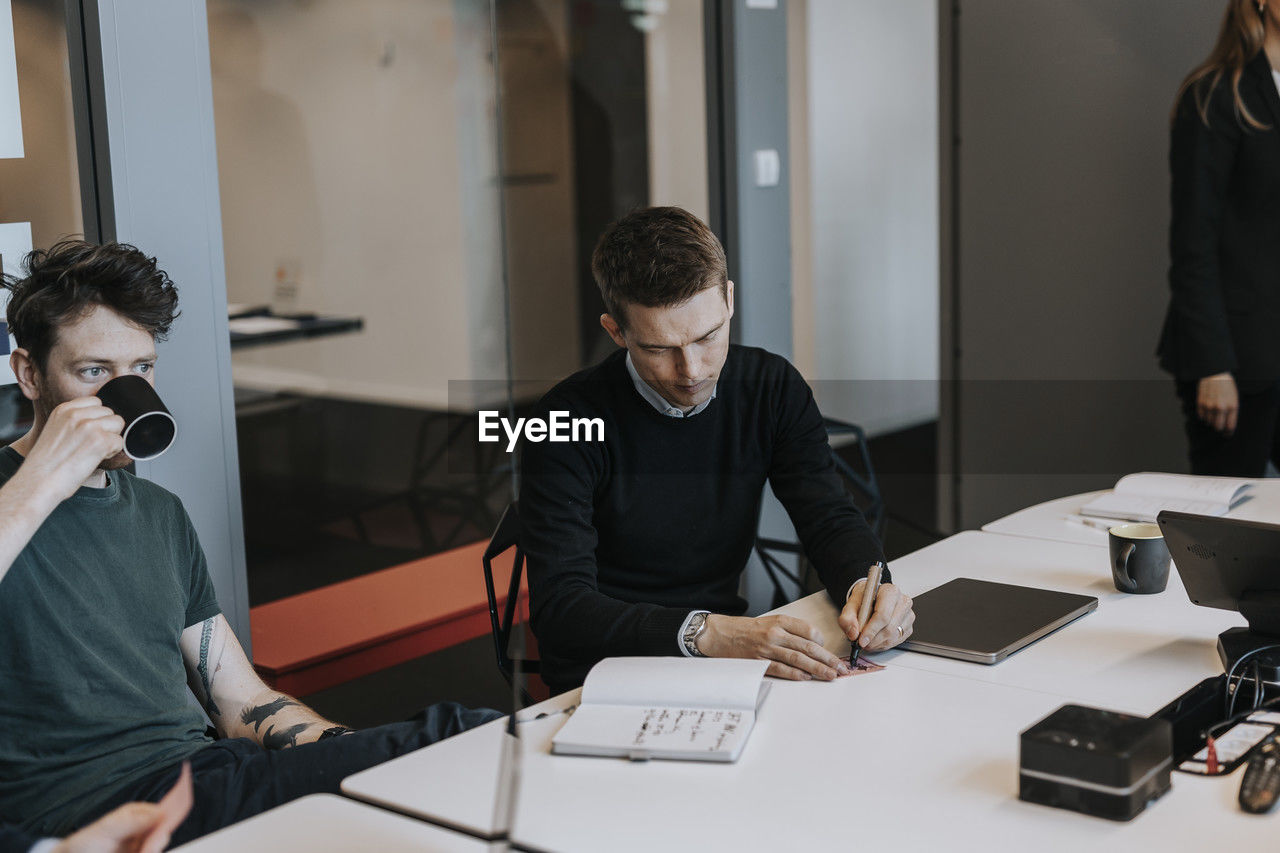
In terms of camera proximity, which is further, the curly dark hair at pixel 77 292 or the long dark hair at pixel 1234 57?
the long dark hair at pixel 1234 57

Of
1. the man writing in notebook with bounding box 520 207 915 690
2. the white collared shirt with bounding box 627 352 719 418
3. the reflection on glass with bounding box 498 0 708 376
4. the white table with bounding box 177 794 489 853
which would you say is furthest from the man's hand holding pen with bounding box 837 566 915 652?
the reflection on glass with bounding box 498 0 708 376

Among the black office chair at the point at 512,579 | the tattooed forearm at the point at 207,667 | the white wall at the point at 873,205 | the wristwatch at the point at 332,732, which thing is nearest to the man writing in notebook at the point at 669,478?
the black office chair at the point at 512,579

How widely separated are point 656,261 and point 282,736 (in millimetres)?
902

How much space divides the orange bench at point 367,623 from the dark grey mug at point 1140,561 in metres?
1.34

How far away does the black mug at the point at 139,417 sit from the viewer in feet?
5.51

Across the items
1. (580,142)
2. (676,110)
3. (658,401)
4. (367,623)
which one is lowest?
(367,623)

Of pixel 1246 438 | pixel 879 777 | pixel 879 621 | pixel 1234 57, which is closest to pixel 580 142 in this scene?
pixel 1234 57

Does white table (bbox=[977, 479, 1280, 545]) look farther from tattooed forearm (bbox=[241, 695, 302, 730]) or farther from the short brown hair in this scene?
tattooed forearm (bbox=[241, 695, 302, 730])

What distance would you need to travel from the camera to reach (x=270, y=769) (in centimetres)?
171

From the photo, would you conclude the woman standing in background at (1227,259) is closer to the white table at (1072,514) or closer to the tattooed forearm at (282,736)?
the white table at (1072,514)

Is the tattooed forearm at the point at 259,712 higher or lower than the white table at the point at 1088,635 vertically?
lower

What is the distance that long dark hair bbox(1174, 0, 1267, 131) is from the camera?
3.09m

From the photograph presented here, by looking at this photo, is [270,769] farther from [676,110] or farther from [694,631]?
[676,110]

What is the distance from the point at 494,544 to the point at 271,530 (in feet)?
Answer: 5.22
